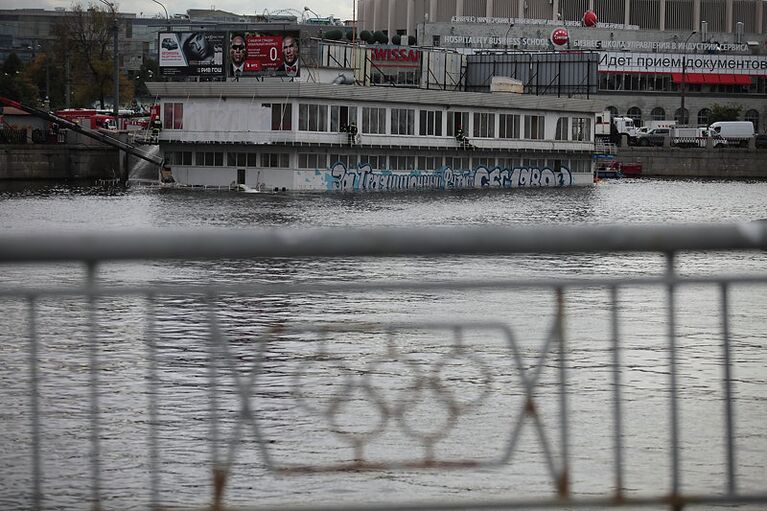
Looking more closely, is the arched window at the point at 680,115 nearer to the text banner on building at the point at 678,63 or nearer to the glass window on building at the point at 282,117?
the text banner on building at the point at 678,63

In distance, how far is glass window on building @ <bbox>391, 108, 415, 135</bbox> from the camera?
227ft

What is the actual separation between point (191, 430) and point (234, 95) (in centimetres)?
5873

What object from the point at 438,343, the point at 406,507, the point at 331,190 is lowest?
the point at 331,190

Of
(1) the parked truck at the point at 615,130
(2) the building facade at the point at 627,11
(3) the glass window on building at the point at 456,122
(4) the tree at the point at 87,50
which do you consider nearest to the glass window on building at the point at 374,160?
(3) the glass window on building at the point at 456,122

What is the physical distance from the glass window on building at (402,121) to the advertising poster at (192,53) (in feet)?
32.4

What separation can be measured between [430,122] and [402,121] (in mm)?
2075

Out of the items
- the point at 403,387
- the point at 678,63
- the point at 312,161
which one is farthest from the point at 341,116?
the point at 678,63

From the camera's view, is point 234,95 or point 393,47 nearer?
point 234,95

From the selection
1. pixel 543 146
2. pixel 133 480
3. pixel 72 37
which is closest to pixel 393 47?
pixel 543 146

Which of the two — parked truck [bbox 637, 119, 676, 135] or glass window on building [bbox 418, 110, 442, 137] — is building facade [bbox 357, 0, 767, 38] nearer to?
parked truck [bbox 637, 119, 676, 135]

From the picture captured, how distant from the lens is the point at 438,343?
4.86 metres

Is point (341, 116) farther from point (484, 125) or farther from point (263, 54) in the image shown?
point (484, 125)

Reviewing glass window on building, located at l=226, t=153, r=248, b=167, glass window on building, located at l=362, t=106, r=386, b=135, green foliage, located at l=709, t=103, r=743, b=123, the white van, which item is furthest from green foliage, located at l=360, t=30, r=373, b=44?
glass window on building, located at l=226, t=153, r=248, b=167

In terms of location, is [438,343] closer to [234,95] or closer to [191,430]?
[191,430]
